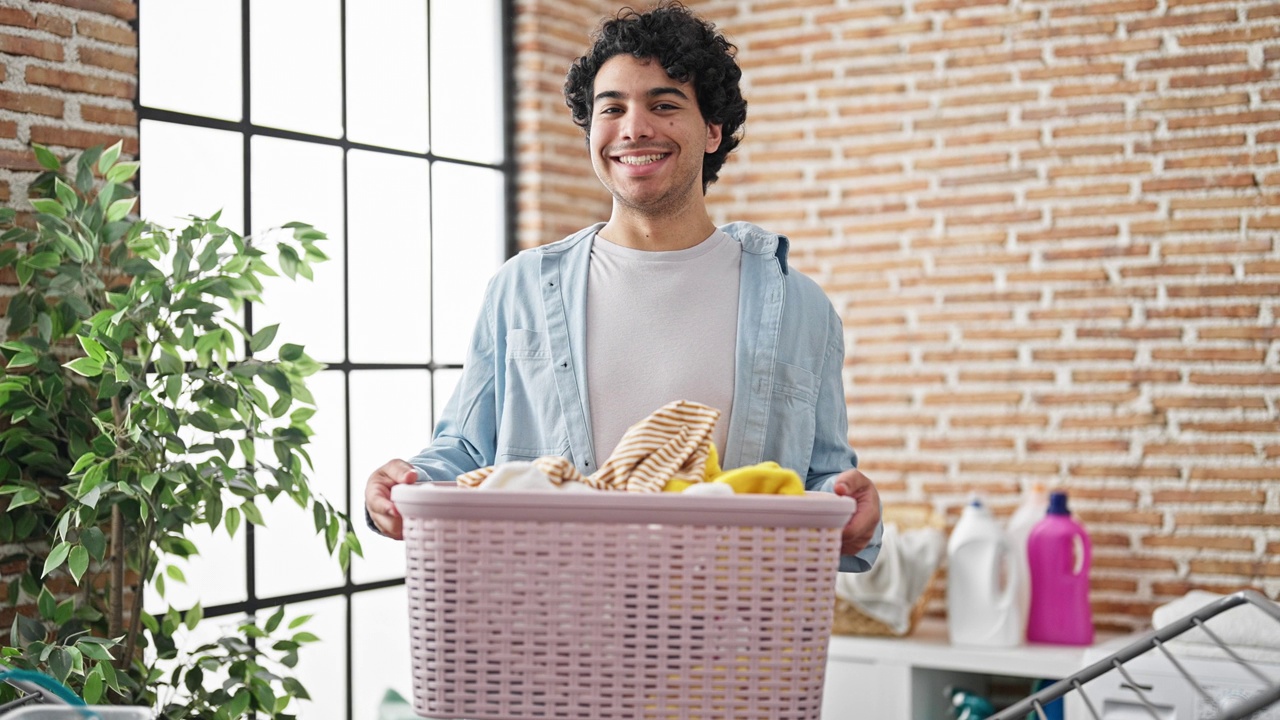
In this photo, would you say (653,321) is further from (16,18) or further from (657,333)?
(16,18)

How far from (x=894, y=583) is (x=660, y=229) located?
67.1 inches

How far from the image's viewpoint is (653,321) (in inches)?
66.1

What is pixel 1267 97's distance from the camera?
3125 mm

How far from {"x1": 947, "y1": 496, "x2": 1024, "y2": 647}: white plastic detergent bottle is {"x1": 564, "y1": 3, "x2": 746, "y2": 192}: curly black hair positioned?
174 cm

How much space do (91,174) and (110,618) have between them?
2.56ft

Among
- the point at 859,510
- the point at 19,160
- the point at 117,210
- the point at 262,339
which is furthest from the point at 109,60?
the point at 859,510

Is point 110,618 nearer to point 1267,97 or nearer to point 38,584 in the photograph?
point 38,584

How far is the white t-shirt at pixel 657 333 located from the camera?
164cm

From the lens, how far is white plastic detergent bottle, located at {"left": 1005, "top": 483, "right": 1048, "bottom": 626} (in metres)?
3.12

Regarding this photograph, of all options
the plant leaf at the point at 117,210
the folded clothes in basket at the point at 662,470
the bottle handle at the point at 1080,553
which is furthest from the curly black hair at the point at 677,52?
the bottle handle at the point at 1080,553

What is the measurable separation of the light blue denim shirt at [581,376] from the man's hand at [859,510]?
198mm

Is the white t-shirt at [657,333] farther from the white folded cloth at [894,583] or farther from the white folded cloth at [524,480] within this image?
the white folded cloth at [894,583]

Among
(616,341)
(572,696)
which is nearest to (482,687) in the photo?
(572,696)

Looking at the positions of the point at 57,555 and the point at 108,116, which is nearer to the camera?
the point at 57,555
